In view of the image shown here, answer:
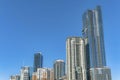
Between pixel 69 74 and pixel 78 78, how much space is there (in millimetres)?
7866

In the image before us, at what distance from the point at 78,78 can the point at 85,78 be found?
688 centimetres

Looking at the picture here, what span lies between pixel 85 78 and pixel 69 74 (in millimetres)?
12262

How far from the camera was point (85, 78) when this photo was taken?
200 metres

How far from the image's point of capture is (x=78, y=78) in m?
196

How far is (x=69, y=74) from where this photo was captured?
199500mm
